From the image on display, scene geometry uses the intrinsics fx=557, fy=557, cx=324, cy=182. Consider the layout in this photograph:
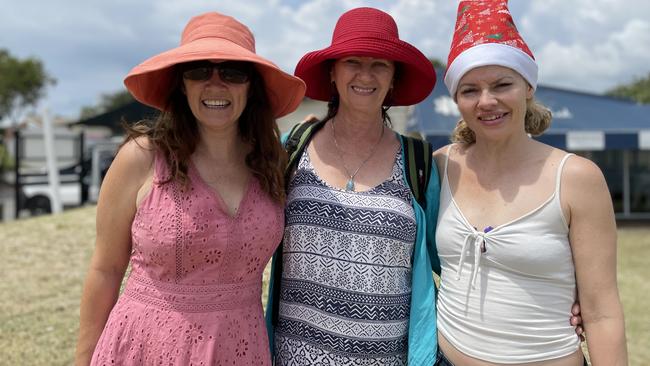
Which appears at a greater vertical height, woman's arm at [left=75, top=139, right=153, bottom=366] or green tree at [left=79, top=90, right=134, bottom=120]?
green tree at [left=79, top=90, right=134, bottom=120]

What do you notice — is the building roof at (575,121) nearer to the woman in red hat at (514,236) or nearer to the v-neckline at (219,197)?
the woman in red hat at (514,236)

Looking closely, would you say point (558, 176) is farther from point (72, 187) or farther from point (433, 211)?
point (72, 187)

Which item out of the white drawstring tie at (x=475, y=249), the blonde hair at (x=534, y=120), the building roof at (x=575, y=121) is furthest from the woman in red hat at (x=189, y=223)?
the building roof at (x=575, y=121)

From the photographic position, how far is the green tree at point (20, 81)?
4056cm

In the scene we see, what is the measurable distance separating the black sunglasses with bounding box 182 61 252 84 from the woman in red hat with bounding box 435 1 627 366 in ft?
2.43

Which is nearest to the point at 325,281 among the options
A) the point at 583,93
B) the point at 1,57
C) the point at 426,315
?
the point at 426,315

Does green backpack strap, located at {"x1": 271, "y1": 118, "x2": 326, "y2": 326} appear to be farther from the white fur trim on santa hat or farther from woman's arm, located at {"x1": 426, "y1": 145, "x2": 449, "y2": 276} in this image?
the white fur trim on santa hat

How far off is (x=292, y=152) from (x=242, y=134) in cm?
24

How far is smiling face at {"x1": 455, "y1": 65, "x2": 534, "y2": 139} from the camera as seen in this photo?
5.98 ft

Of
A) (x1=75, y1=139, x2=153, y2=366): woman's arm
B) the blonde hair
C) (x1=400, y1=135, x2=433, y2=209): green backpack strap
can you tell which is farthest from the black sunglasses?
the blonde hair

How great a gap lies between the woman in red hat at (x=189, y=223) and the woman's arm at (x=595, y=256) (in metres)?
0.98

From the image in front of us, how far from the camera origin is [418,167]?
7.01ft

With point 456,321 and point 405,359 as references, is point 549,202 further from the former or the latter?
point 405,359

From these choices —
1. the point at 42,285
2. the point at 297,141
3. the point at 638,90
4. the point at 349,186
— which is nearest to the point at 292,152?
the point at 297,141
